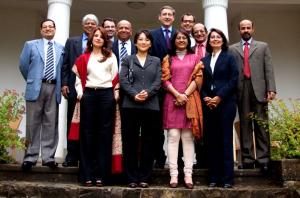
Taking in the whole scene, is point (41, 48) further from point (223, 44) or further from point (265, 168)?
point (265, 168)

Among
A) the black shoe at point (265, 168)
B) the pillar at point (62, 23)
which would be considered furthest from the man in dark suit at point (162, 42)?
the pillar at point (62, 23)

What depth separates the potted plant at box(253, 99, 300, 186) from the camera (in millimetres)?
5352

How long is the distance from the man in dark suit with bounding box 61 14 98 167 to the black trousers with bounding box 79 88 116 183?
56cm

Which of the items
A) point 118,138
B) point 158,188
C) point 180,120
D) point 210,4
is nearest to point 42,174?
point 118,138

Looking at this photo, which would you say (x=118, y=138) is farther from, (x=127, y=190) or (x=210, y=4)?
(x=210, y=4)

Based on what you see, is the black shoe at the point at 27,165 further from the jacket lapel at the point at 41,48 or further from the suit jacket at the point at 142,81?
the suit jacket at the point at 142,81

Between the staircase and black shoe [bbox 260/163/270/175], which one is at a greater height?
black shoe [bbox 260/163/270/175]

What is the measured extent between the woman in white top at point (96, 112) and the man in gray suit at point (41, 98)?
57cm

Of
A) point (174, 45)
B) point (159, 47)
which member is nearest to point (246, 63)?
point (174, 45)

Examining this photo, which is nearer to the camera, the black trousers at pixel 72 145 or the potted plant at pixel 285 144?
the potted plant at pixel 285 144

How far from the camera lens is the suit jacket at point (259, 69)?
5863 millimetres

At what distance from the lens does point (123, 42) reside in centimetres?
610

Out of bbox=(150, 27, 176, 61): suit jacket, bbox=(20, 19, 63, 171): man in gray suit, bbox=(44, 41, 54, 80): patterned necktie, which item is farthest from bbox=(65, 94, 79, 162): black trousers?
bbox=(150, 27, 176, 61): suit jacket

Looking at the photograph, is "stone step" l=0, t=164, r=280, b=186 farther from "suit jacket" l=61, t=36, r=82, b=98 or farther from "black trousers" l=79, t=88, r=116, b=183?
"suit jacket" l=61, t=36, r=82, b=98
